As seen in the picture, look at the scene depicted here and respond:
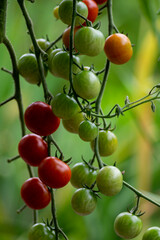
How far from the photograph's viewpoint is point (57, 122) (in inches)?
14.8

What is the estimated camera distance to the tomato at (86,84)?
33 centimetres

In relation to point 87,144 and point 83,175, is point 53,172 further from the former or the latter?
point 87,144

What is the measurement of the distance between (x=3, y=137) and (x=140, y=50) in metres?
0.43

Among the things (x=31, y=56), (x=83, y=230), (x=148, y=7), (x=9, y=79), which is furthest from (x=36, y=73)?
(x=83, y=230)

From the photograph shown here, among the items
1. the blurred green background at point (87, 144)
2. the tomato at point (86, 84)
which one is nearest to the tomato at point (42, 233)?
the tomato at point (86, 84)

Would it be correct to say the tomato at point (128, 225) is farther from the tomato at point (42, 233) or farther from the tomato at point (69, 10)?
the tomato at point (69, 10)

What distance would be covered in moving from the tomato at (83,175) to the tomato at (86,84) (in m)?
0.07

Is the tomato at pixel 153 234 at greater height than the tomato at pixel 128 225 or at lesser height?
lesser

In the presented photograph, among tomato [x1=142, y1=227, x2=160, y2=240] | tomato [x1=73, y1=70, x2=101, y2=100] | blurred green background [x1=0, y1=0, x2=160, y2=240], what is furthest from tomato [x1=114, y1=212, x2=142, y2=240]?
blurred green background [x1=0, y1=0, x2=160, y2=240]

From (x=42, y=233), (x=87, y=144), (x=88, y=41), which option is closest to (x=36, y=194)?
(x=42, y=233)

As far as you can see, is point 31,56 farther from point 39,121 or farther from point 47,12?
point 47,12

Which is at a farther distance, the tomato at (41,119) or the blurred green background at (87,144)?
the blurred green background at (87,144)

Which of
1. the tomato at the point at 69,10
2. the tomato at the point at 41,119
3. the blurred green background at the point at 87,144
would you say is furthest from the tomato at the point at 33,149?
the blurred green background at the point at 87,144

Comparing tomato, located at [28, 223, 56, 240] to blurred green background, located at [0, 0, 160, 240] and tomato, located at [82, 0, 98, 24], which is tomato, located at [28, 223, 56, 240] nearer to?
tomato, located at [82, 0, 98, 24]
